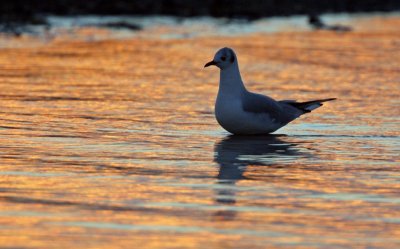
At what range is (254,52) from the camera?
2312 cm

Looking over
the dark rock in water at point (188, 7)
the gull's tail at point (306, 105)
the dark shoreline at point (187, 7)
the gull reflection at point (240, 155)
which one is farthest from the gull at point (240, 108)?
the dark rock in water at point (188, 7)

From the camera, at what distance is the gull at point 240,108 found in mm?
11789

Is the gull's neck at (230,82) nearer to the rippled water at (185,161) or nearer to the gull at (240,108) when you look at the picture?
the gull at (240,108)

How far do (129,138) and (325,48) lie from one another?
13629 mm

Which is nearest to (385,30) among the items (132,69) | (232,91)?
(132,69)

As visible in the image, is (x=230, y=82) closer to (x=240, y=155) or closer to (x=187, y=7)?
(x=240, y=155)

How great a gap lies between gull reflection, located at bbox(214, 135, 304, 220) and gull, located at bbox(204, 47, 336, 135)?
0.43 ft

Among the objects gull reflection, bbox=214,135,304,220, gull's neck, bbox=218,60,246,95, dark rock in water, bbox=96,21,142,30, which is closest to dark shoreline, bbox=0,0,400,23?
dark rock in water, bbox=96,21,142,30

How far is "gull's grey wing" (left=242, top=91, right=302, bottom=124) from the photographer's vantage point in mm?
11992

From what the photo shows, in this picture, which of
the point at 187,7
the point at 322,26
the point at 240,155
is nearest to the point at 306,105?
the point at 240,155

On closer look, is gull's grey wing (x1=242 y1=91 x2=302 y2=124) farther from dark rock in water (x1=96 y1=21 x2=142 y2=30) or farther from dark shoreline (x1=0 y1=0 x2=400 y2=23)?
dark shoreline (x1=0 y1=0 x2=400 y2=23)

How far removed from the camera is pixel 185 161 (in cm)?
1007

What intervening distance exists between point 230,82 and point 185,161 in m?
2.20

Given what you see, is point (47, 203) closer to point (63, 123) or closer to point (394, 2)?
point (63, 123)
